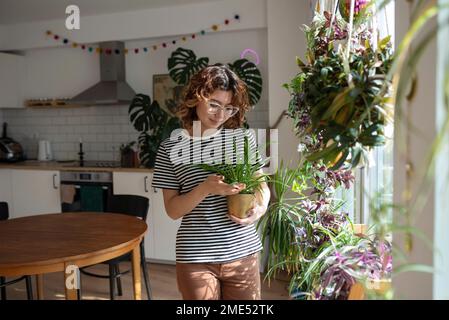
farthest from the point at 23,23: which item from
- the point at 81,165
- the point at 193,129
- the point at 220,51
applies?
the point at 193,129

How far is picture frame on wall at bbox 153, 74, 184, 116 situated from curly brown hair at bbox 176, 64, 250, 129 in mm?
3000

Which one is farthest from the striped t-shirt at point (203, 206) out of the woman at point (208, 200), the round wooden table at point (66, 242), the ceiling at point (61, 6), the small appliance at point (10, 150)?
the small appliance at point (10, 150)

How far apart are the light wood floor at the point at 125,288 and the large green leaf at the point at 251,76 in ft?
5.66

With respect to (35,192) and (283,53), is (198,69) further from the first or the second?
(35,192)

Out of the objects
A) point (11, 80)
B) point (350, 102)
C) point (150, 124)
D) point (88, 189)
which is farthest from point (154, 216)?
point (350, 102)

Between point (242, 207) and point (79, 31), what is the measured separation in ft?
13.8

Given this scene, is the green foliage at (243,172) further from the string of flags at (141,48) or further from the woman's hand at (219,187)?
the string of flags at (141,48)

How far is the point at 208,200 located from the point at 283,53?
274 cm

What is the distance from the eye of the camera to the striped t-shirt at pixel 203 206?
1578 mm

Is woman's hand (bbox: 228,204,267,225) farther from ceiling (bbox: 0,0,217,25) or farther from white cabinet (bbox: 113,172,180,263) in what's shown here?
ceiling (bbox: 0,0,217,25)

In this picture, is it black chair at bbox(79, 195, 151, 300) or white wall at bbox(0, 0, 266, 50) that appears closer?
black chair at bbox(79, 195, 151, 300)

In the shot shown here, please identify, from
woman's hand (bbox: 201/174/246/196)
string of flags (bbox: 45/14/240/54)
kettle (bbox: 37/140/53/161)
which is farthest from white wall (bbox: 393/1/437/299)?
kettle (bbox: 37/140/53/161)

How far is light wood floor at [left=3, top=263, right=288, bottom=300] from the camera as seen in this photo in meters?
3.58
